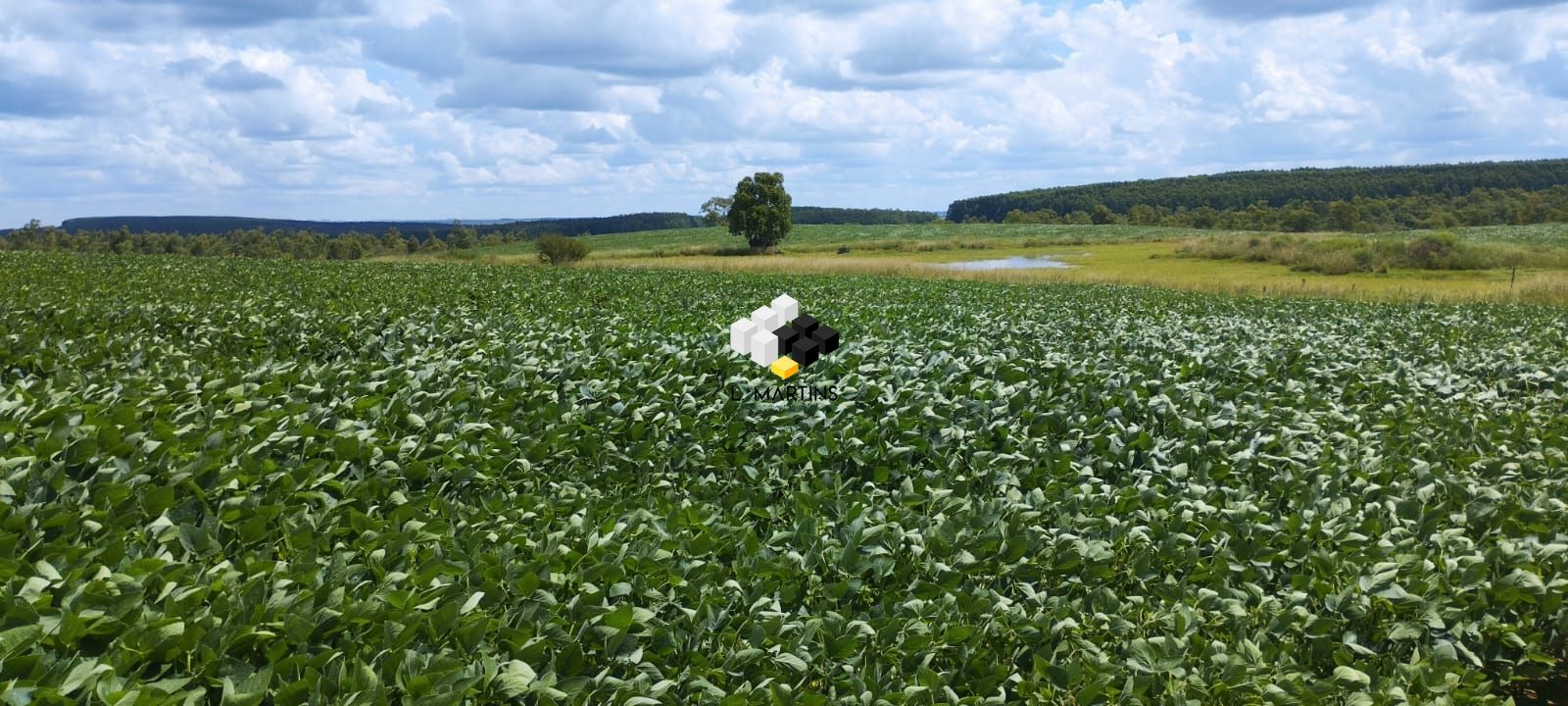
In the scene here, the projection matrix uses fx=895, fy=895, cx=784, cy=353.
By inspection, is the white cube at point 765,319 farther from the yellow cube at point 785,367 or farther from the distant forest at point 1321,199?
the distant forest at point 1321,199

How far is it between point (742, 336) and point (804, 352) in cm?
83

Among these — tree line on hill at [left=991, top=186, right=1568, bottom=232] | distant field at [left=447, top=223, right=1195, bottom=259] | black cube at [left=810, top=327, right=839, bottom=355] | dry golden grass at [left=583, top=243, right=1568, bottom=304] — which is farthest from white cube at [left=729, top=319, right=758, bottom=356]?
tree line on hill at [left=991, top=186, right=1568, bottom=232]

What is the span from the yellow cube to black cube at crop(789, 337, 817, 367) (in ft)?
0.81

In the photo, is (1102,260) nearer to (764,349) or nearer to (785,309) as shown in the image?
(785,309)

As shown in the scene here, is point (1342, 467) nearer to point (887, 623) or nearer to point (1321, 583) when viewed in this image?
point (1321, 583)

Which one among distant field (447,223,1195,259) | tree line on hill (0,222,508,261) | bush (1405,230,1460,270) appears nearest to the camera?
bush (1405,230,1460,270)

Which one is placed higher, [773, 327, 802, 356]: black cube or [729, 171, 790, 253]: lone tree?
[729, 171, 790, 253]: lone tree

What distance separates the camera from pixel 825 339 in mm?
12047

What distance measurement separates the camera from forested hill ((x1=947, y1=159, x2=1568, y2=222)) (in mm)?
137750

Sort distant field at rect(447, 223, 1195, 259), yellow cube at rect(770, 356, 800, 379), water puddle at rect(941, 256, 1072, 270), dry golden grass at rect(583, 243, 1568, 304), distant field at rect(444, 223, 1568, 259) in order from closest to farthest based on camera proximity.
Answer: yellow cube at rect(770, 356, 800, 379) → dry golden grass at rect(583, 243, 1568, 304) → water puddle at rect(941, 256, 1072, 270) → distant field at rect(444, 223, 1568, 259) → distant field at rect(447, 223, 1195, 259)

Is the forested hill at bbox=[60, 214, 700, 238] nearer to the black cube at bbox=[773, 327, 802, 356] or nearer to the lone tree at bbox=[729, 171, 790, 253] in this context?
the lone tree at bbox=[729, 171, 790, 253]

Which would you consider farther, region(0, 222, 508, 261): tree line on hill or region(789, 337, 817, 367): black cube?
region(0, 222, 508, 261): tree line on hill

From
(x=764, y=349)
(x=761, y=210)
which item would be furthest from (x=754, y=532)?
(x=761, y=210)

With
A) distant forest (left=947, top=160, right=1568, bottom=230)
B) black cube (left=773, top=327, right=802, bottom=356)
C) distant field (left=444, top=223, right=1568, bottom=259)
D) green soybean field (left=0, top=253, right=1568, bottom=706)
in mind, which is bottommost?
green soybean field (left=0, top=253, right=1568, bottom=706)
